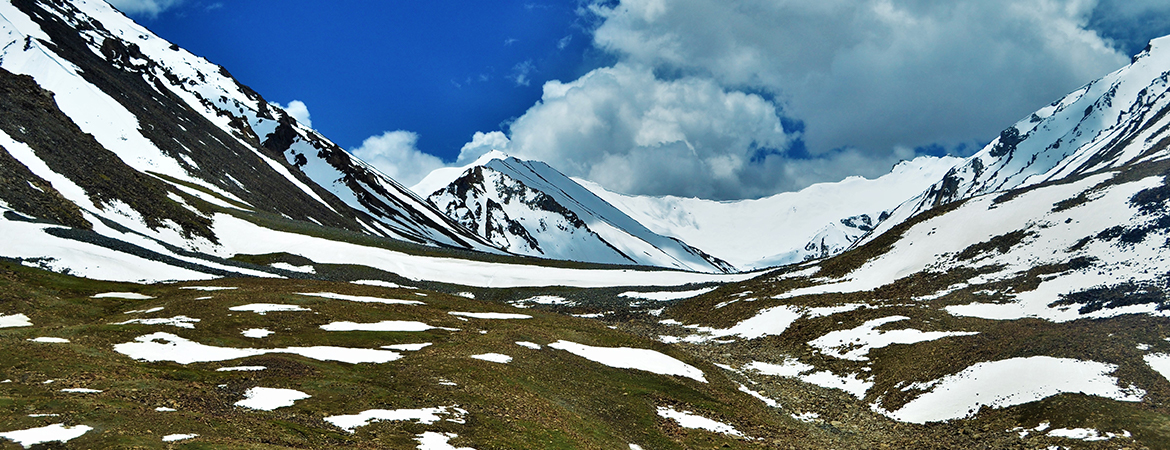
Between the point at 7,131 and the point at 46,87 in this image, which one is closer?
the point at 7,131

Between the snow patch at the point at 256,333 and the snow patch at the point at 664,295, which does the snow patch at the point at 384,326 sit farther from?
the snow patch at the point at 664,295

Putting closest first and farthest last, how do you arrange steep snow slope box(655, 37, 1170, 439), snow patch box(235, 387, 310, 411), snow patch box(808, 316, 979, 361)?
snow patch box(235, 387, 310, 411)
steep snow slope box(655, 37, 1170, 439)
snow patch box(808, 316, 979, 361)

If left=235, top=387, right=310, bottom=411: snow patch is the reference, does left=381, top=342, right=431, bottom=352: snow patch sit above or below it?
above

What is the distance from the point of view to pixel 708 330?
66.8 m

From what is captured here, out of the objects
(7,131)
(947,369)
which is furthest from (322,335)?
(7,131)

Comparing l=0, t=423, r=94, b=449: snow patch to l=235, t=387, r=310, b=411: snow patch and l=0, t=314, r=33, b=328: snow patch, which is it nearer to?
l=235, t=387, r=310, b=411: snow patch

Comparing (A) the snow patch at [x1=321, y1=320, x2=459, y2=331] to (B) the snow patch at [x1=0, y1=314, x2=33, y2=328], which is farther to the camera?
(A) the snow patch at [x1=321, y1=320, x2=459, y2=331]

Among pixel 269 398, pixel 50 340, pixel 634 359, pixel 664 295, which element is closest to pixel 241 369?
pixel 269 398

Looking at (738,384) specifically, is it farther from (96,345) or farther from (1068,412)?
(96,345)

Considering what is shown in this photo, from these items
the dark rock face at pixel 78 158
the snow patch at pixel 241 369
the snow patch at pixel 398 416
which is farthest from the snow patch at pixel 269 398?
the dark rock face at pixel 78 158

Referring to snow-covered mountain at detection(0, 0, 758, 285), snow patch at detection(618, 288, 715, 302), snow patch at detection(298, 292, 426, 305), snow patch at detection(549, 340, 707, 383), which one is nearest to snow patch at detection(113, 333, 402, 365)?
snow patch at detection(549, 340, 707, 383)

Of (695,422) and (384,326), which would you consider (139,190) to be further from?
(695,422)

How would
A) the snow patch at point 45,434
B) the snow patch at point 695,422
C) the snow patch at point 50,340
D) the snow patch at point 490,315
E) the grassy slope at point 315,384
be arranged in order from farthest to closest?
the snow patch at point 490,315 → the snow patch at point 695,422 → the snow patch at point 50,340 → the grassy slope at point 315,384 → the snow patch at point 45,434

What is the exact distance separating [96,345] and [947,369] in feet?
152
